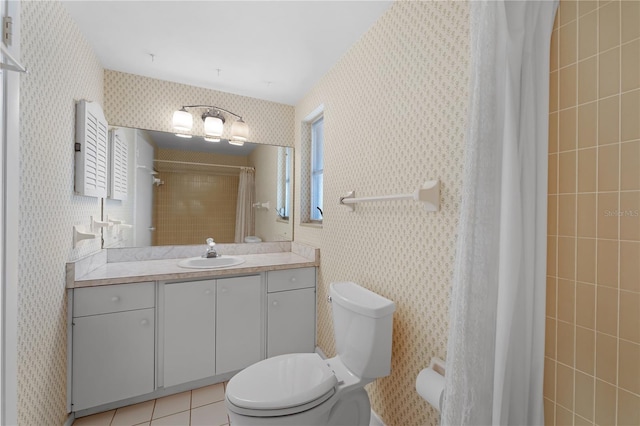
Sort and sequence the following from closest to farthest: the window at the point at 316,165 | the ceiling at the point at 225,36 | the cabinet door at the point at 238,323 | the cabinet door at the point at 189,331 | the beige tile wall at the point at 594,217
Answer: the beige tile wall at the point at 594,217 < the ceiling at the point at 225,36 < the cabinet door at the point at 189,331 < the cabinet door at the point at 238,323 < the window at the point at 316,165

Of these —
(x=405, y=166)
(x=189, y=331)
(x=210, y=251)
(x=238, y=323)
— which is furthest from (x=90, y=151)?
(x=405, y=166)

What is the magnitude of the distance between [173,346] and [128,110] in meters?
1.82

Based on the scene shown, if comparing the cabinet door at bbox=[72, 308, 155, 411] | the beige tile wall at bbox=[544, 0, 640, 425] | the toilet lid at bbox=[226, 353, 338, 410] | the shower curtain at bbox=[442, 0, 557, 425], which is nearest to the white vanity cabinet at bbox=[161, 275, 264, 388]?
the cabinet door at bbox=[72, 308, 155, 411]

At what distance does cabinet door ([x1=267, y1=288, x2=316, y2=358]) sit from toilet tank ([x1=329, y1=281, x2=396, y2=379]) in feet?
2.56

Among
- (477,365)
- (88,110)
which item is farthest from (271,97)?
(477,365)

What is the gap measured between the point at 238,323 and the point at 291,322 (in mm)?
405

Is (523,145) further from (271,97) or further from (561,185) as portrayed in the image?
(271,97)

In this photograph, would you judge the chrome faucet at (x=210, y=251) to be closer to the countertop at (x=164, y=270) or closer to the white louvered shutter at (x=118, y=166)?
the countertop at (x=164, y=270)

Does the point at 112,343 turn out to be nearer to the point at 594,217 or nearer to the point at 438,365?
the point at 438,365

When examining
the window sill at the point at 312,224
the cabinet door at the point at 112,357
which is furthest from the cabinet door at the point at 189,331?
the window sill at the point at 312,224

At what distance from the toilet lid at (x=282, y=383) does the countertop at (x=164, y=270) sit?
0.74 metres

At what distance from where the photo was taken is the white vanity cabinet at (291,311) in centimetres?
212

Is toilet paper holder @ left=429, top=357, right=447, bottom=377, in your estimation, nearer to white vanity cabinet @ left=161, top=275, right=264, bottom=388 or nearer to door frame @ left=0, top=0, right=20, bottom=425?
white vanity cabinet @ left=161, top=275, right=264, bottom=388

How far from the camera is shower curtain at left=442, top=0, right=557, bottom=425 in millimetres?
780
